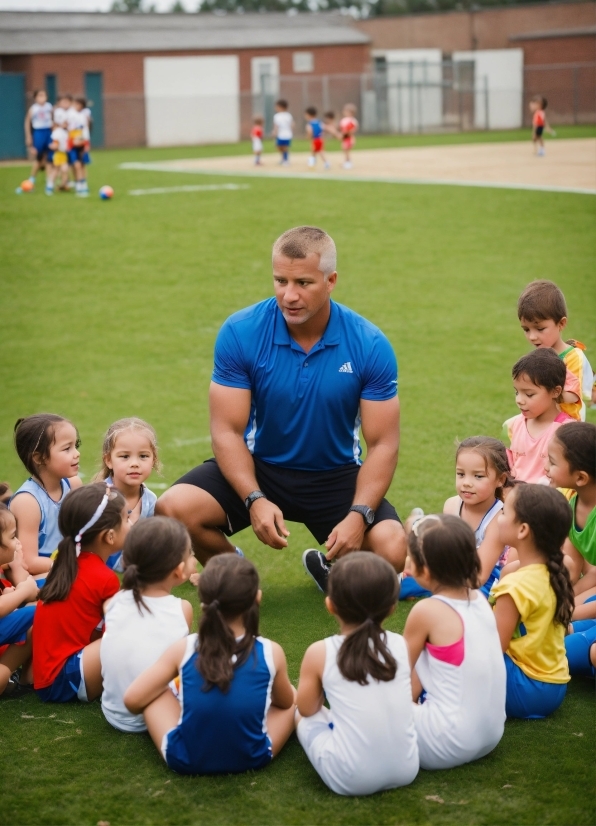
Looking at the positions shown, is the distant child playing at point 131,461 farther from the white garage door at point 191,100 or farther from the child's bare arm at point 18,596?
the white garage door at point 191,100

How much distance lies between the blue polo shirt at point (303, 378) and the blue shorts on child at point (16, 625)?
1.42m

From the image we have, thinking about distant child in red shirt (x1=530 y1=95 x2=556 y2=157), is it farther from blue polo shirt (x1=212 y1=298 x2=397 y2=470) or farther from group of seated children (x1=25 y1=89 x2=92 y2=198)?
blue polo shirt (x1=212 y1=298 x2=397 y2=470)

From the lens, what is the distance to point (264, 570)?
5625 mm

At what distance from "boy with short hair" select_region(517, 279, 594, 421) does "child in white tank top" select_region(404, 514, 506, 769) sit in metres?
1.92

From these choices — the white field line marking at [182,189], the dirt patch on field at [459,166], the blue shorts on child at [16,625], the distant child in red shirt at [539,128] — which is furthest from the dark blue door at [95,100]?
the blue shorts on child at [16,625]

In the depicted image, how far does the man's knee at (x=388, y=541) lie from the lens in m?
4.56

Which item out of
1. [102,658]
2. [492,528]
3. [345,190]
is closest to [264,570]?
[492,528]

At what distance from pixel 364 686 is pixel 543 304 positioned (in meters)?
2.68

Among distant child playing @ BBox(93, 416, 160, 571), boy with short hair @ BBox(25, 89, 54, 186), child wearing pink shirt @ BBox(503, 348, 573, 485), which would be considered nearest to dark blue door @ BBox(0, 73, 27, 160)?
boy with short hair @ BBox(25, 89, 54, 186)

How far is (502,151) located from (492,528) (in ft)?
73.4

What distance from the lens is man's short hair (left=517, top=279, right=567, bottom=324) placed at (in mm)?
5172

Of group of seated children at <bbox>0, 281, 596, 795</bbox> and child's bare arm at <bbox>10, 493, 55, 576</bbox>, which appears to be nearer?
group of seated children at <bbox>0, 281, 596, 795</bbox>

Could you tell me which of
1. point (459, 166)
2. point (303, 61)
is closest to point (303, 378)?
point (459, 166)

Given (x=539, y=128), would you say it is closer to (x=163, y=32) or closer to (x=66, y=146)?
(x=66, y=146)
